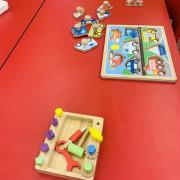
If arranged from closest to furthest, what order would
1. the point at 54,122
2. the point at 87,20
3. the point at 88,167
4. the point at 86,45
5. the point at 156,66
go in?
the point at 88,167 < the point at 54,122 < the point at 156,66 < the point at 86,45 < the point at 87,20

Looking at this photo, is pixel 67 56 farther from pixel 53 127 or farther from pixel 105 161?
pixel 105 161

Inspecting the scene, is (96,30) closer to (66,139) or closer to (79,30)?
(79,30)

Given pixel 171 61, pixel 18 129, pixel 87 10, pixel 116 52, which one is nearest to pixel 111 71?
pixel 116 52

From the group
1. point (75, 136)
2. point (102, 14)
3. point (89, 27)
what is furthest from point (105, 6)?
point (75, 136)

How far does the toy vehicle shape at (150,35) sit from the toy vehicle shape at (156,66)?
103mm

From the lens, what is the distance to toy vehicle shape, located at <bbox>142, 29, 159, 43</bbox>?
82cm

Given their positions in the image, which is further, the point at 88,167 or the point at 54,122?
the point at 54,122

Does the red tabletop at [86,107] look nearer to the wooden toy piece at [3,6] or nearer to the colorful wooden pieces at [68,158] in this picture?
the colorful wooden pieces at [68,158]

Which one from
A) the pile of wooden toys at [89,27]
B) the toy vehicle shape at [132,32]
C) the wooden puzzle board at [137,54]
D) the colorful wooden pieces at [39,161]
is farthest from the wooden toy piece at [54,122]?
the toy vehicle shape at [132,32]

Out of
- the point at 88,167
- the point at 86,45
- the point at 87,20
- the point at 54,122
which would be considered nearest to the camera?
the point at 88,167

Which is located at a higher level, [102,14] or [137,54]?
[102,14]

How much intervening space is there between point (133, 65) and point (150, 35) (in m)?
0.20

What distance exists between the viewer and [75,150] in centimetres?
53

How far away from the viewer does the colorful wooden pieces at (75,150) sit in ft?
1.73
